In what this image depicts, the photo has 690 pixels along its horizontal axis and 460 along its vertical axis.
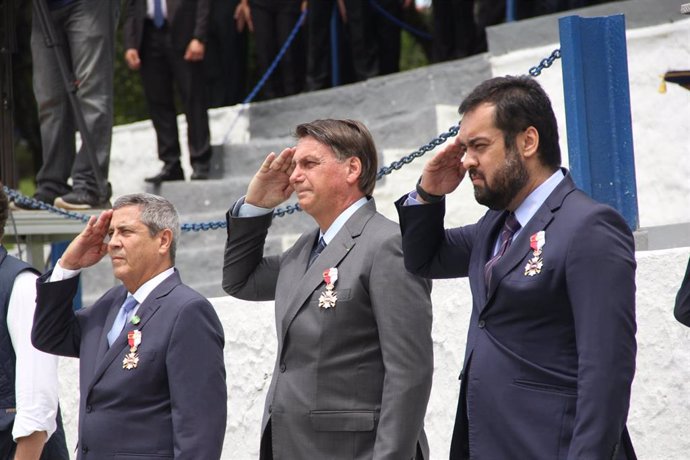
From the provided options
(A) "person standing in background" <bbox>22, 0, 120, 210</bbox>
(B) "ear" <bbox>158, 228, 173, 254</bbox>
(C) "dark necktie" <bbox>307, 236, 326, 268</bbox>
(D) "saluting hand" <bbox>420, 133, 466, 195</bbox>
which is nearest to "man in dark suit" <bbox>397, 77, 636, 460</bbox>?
(D) "saluting hand" <bbox>420, 133, 466, 195</bbox>

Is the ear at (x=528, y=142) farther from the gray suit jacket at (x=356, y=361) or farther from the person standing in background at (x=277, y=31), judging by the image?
Result: the person standing in background at (x=277, y=31)

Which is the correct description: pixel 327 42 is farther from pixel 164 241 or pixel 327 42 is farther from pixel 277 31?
pixel 164 241

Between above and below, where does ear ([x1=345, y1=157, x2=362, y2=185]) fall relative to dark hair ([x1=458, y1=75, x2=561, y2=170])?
below

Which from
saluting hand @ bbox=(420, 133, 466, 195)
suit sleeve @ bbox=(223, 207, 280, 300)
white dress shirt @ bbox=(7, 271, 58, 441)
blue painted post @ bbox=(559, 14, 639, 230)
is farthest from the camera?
blue painted post @ bbox=(559, 14, 639, 230)

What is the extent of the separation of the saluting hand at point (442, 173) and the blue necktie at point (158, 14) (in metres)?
6.25

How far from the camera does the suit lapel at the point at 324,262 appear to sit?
13.8 feet

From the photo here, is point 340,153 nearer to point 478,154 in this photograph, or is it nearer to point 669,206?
point 478,154

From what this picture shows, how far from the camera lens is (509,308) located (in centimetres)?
345

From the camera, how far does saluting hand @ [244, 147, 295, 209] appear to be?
15.0 feet

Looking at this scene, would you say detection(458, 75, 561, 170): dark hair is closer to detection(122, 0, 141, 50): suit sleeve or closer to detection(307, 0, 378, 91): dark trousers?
detection(122, 0, 141, 50): suit sleeve

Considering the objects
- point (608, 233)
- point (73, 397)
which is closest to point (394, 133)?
point (73, 397)

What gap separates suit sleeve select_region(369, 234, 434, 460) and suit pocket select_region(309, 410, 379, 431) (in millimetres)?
71

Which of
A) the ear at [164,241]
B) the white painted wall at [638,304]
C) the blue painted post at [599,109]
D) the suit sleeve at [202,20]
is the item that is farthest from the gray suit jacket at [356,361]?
the suit sleeve at [202,20]

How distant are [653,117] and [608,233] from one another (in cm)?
468
